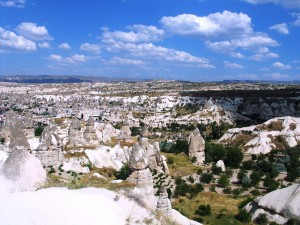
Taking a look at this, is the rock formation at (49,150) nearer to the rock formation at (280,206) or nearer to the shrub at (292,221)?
the rock formation at (280,206)

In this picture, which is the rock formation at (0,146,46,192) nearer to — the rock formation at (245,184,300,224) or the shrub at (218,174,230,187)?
the rock formation at (245,184,300,224)

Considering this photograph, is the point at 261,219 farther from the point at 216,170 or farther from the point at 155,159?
the point at 216,170

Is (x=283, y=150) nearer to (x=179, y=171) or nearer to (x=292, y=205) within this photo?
(x=179, y=171)

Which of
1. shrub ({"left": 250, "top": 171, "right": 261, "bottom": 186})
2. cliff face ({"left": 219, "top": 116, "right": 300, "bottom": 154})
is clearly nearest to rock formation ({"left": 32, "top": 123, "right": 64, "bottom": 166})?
shrub ({"left": 250, "top": 171, "right": 261, "bottom": 186})

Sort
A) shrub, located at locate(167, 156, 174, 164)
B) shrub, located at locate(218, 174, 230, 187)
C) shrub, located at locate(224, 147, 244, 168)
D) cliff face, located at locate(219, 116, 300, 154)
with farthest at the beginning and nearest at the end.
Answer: cliff face, located at locate(219, 116, 300, 154), shrub, located at locate(224, 147, 244, 168), shrub, located at locate(167, 156, 174, 164), shrub, located at locate(218, 174, 230, 187)

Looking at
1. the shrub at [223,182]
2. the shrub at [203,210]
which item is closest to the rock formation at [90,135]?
the shrub at [223,182]
